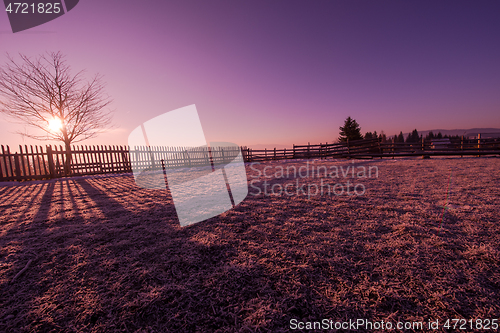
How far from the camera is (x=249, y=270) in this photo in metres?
1.59

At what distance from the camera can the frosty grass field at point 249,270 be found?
3.84 ft

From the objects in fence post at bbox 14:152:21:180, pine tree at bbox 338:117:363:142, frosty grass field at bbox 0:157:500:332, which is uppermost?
pine tree at bbox 338:117:363:142

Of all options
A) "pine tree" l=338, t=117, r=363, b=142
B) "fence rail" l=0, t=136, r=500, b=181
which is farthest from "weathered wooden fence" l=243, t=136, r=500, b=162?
"pine tree" l=338, t=117, r=363, b=142

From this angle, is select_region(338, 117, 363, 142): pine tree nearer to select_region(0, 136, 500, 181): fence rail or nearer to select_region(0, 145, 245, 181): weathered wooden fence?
select_region(0, 136, 500, 181): fence rail

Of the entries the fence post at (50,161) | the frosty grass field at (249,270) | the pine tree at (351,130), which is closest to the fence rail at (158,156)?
the fence post at (50,161)

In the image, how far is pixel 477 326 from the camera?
108cm

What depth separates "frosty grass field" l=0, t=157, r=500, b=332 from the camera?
117cm

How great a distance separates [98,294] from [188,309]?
0.76 metres

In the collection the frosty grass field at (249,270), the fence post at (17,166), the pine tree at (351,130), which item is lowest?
the frosty grass field at (249,270)

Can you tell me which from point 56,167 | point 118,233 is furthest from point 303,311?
point 56,167

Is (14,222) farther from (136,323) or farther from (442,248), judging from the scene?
(442,248)

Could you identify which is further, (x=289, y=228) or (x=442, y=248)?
(x=289, y=228)

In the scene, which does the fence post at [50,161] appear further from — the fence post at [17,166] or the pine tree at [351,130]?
the pine tree at [351,130]

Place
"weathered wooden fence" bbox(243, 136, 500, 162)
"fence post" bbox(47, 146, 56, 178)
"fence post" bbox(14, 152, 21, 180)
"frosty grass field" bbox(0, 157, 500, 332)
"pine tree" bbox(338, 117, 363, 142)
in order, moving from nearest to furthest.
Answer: "frosty grass field" bbox(0, 157, 500, 332) → "fence post" bbox(14, 152, 21, 180) → "fence post" bbox(47, 146, 56, 178) → "weathered wooden fence" bbox(243, 136, 500, 162) → "pine tree" bbox(338, 117, 363, 142)
